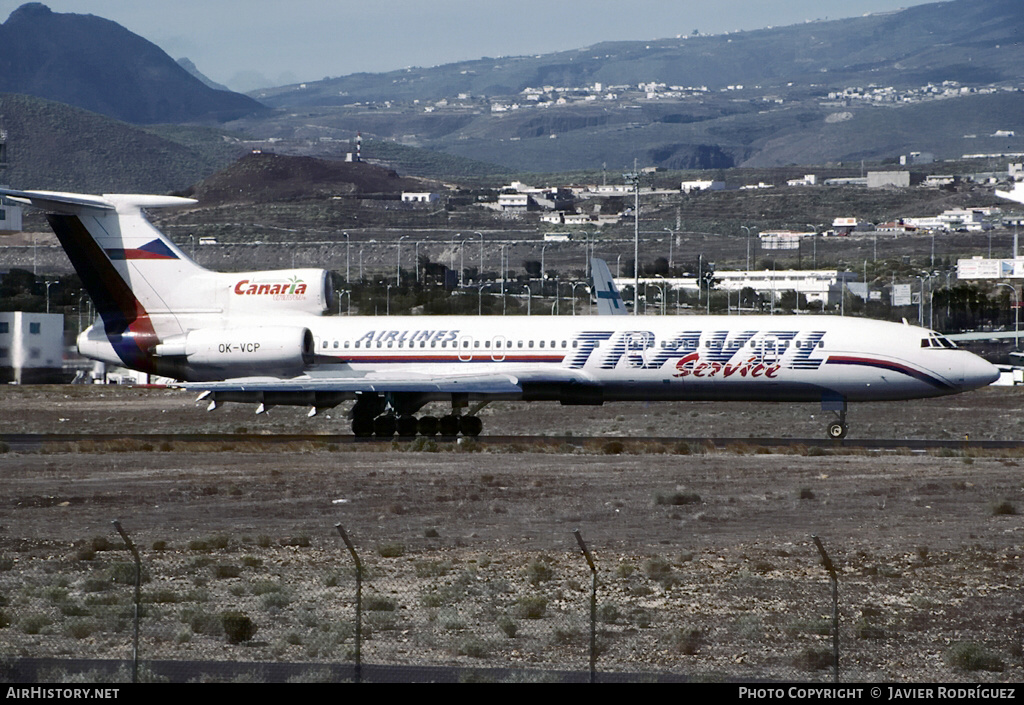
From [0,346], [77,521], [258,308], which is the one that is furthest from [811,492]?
[0,346]

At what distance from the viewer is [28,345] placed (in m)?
67.7

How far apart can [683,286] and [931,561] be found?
104 m

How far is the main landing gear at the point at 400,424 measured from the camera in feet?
132

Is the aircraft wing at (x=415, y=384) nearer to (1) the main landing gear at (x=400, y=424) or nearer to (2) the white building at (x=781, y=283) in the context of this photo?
(1) the main landing gear at (x=400, y=424)

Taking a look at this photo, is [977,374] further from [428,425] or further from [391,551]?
[391,551]

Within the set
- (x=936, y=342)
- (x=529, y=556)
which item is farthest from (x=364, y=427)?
(x=529, y=556)

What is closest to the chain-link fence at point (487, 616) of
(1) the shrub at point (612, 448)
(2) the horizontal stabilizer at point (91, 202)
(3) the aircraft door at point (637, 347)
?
(1) the shrub at point (612, 448)

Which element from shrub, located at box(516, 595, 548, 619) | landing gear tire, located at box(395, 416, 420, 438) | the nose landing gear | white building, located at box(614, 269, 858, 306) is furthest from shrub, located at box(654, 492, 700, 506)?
white building, located at box(614, 269, 858, 306)

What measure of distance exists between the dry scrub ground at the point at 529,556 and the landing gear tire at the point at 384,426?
338 centimetres

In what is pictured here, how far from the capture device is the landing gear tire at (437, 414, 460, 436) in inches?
1588

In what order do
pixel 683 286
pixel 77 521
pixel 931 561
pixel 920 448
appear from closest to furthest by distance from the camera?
pixel 931 561
pixel 77 521
pixel 920 448
pixel 683 286

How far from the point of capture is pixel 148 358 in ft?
133

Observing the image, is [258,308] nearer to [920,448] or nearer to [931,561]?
[920,448]

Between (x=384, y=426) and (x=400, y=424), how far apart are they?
52 centimetres
